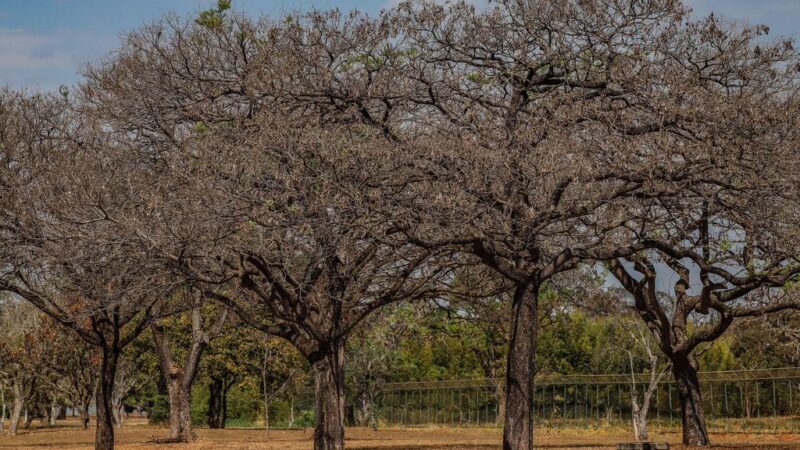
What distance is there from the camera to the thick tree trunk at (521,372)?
65.5ft

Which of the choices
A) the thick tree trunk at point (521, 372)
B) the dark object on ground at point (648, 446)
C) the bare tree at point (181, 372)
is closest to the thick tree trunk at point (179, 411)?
the bare tree at point (181, 372)

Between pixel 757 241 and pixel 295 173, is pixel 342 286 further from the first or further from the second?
pixel 757 241

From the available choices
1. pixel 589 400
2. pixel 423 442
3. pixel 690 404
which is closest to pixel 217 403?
pixel 589 400

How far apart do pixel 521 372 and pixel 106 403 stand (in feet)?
45.0

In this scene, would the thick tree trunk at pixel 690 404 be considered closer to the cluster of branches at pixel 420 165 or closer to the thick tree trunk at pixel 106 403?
the cluster of branches at pixel 420 165

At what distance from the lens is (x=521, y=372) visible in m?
20.1

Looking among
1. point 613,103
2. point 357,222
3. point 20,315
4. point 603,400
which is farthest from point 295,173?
point 20,315

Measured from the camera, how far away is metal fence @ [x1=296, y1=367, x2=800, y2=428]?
156 ft

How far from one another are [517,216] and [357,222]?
274cm

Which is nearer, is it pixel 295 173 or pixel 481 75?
pixel 295 173

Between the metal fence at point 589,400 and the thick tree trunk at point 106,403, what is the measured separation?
85.7 ft

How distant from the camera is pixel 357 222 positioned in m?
17.9

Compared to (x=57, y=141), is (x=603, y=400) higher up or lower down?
lower down

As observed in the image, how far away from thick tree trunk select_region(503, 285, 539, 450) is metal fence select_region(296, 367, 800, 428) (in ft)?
88.7
